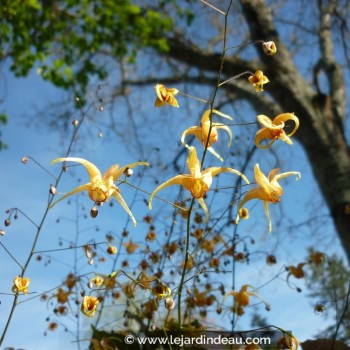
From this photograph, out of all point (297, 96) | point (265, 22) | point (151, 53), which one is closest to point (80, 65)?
point (151, 53)

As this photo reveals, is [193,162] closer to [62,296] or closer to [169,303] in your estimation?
[169,303]

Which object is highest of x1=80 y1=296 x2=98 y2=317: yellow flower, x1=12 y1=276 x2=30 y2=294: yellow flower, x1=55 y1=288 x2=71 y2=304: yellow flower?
x1=55 y1=288 x2=71 y2=304: yellow flower

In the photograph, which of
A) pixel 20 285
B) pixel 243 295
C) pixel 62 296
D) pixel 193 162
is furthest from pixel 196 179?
pixel 62 296

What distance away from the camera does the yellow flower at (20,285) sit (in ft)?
2.28

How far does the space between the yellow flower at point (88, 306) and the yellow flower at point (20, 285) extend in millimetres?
97

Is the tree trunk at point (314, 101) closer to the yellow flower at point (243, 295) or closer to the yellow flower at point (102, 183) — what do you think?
the yellow flower at point (243, 295)

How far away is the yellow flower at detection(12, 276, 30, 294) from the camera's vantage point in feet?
Answer: 2.28

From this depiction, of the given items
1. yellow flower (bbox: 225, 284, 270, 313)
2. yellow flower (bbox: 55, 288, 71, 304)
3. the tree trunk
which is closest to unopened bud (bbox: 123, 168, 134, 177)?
yellow flower (bbox: 225, 284, 270, 313)

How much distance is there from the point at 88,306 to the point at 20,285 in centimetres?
11

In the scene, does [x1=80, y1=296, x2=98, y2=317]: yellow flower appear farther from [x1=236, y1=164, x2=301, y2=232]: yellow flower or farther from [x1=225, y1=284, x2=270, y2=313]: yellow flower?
[x1=225, y1=284, x2=270, y2=313]: yellow flower

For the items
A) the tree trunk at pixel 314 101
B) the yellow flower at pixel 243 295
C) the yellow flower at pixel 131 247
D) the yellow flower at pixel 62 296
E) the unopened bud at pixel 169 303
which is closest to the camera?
the unopened bud at pixel 169 303

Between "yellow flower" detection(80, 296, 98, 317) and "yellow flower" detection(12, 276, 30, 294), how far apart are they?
0.32 feet

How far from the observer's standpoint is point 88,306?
0.66 metres

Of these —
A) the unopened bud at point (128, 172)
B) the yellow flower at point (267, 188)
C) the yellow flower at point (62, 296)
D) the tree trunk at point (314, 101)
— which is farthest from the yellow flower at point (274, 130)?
the tree trunk at point (314, 101)
